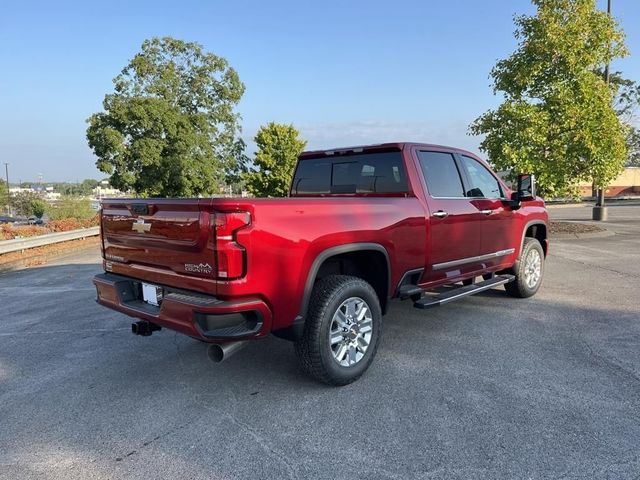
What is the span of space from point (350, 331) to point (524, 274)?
3495 mm

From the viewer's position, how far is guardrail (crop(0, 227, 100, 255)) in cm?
1054

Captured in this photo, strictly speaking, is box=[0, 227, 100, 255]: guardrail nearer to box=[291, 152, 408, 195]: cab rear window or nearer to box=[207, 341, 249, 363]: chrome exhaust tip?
box=[291, 152, 408, 195]: cab rear window

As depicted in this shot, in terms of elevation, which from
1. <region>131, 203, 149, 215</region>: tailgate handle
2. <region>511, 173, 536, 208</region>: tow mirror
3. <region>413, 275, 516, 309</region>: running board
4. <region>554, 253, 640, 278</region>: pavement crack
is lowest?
<region>554, 253, 640, 278</region>: pavement crack

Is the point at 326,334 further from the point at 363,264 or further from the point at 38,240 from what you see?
the point at 38,240

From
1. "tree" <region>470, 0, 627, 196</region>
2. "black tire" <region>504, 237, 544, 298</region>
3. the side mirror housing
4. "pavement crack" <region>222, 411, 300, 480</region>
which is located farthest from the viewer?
"tree" <region>470, 0, 627, 196</region>

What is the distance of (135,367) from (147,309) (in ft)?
3.21

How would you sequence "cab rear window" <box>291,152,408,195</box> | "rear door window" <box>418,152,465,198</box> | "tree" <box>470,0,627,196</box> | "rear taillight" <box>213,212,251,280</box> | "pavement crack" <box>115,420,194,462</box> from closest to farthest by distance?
"pavement crack" <box>115,420,194,462</box>
"rear taillight" <box>213,212,251,280</box>
"cab rear window" <box>291,152,408,195</box>
"rear door window" <box>418,152,465,198</box>
"tree" <box>470,0,627,196</box>

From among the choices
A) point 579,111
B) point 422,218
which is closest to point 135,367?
point 422,218

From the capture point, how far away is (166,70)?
28594mm

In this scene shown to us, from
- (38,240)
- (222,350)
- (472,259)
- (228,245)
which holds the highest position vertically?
(228,245)

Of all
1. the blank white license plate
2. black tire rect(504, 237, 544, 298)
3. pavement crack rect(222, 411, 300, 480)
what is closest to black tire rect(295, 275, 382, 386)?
pavement crack rect(222, 411, 300, 480)

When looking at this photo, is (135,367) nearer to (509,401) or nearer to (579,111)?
(509,401)

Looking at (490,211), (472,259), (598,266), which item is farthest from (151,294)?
(598,266)

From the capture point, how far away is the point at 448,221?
4.62 m
